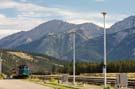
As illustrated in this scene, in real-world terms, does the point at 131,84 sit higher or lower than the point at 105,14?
lower

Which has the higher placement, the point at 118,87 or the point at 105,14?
the point at 105,14

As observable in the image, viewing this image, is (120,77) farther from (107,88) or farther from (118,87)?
(107,88)

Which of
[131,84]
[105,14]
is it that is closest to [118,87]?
[105,14]

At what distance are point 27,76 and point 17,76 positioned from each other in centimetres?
390

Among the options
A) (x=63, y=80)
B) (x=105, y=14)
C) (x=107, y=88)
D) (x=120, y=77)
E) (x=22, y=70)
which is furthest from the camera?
(x=22, y=70)

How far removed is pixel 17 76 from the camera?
117 m

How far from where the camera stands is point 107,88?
46.3 metres

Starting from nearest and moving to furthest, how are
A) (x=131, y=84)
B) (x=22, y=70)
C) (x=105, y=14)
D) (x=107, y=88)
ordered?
(x=107, y=88) < (x=105, y=14) < (x=131, y=84) < (x=22, y=70)

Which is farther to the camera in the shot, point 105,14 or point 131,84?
point 131,84

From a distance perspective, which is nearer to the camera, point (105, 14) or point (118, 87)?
point (118, 87)

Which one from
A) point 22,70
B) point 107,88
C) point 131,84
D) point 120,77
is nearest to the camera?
point 120,77

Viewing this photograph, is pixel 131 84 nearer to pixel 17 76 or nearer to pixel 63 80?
pixel 63 80

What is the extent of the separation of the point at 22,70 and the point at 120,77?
74440 millimetres

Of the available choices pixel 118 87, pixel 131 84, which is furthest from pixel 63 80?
pixel 118 87
